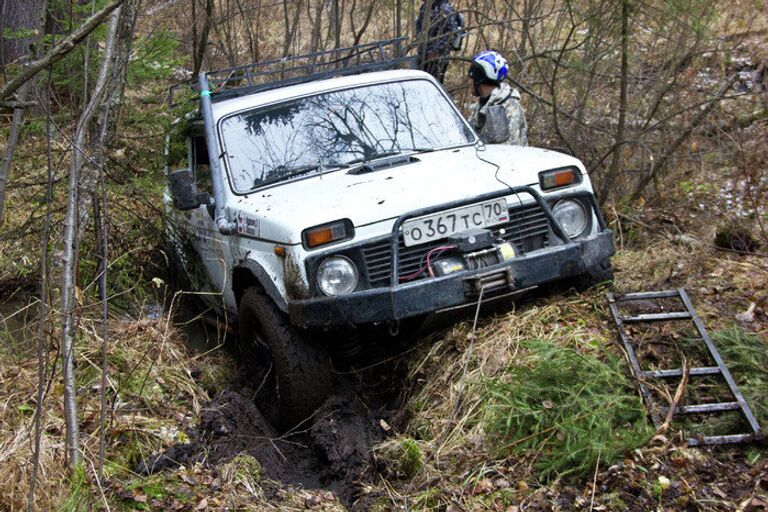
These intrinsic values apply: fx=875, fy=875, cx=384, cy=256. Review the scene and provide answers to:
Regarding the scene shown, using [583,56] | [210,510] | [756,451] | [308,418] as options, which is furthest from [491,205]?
[583,56]

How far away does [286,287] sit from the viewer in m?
4.68

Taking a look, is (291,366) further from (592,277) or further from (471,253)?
(592,277)

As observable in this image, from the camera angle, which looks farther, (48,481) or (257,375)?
(257,375)

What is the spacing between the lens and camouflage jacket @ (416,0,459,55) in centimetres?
866

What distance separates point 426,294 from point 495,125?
1816 mm

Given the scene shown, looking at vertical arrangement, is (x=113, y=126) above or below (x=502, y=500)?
above

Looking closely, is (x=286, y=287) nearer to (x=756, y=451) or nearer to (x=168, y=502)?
(x=168, y=502)

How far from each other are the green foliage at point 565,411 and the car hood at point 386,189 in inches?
39.7

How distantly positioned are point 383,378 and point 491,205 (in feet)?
4.15

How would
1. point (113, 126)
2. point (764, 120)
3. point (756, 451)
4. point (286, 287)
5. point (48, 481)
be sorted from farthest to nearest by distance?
point (764, 120) < point (113, 126) < point (286, 287) < point (48, 481) < point (756, 451)

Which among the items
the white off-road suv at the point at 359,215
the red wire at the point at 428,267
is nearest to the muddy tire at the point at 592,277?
the white off-road suv at the point at 359,215

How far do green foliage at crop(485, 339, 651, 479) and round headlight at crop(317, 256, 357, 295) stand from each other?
900mm

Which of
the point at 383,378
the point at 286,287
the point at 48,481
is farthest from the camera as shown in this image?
the point at 383,378

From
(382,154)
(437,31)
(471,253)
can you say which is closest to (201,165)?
(382,154)
